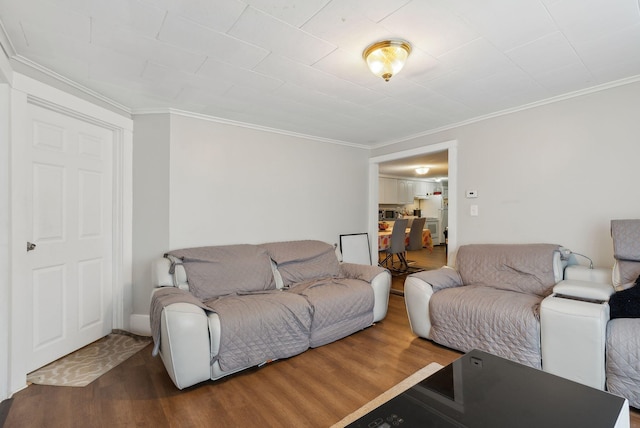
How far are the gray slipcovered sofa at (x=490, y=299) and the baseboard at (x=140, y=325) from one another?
2.53 meters

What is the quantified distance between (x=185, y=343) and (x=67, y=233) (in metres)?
1.53

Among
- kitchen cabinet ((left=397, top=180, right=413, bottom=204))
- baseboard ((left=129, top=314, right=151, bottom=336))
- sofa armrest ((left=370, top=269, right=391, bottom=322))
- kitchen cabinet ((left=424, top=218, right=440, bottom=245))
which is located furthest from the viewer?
kitchen cabinet ((left=424, top=218, right=440, bottom=245))

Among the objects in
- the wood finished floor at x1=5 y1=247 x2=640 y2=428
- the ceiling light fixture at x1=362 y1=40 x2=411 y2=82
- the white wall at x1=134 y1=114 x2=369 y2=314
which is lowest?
the wood finished floor at x1=5 y1=247 x2=640 y2=428

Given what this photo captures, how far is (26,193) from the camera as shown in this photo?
2107mm

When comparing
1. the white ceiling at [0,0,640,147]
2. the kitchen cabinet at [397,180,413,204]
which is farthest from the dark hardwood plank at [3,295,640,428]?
the kitchen cabinet at [397,180,413,204]

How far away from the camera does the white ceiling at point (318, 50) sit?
1.51m

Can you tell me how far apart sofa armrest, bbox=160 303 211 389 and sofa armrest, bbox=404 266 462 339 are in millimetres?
1776

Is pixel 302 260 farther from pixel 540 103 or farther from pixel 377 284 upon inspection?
pixel 540 103

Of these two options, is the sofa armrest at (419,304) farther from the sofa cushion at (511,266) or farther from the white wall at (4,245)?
the white wall at (4,245)

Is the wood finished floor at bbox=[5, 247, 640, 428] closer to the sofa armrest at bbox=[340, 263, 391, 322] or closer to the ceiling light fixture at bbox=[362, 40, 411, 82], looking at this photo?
the sofa armrest at bbox=[340, 263, 391, 322]

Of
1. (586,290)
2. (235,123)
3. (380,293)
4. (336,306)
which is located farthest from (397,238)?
(235,123)

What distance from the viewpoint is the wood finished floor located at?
170 centimetres

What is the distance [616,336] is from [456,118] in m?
2.33

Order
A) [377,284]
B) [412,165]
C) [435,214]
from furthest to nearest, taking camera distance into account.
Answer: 1. [435,214]
2. [412,165]
3. [377,284]
